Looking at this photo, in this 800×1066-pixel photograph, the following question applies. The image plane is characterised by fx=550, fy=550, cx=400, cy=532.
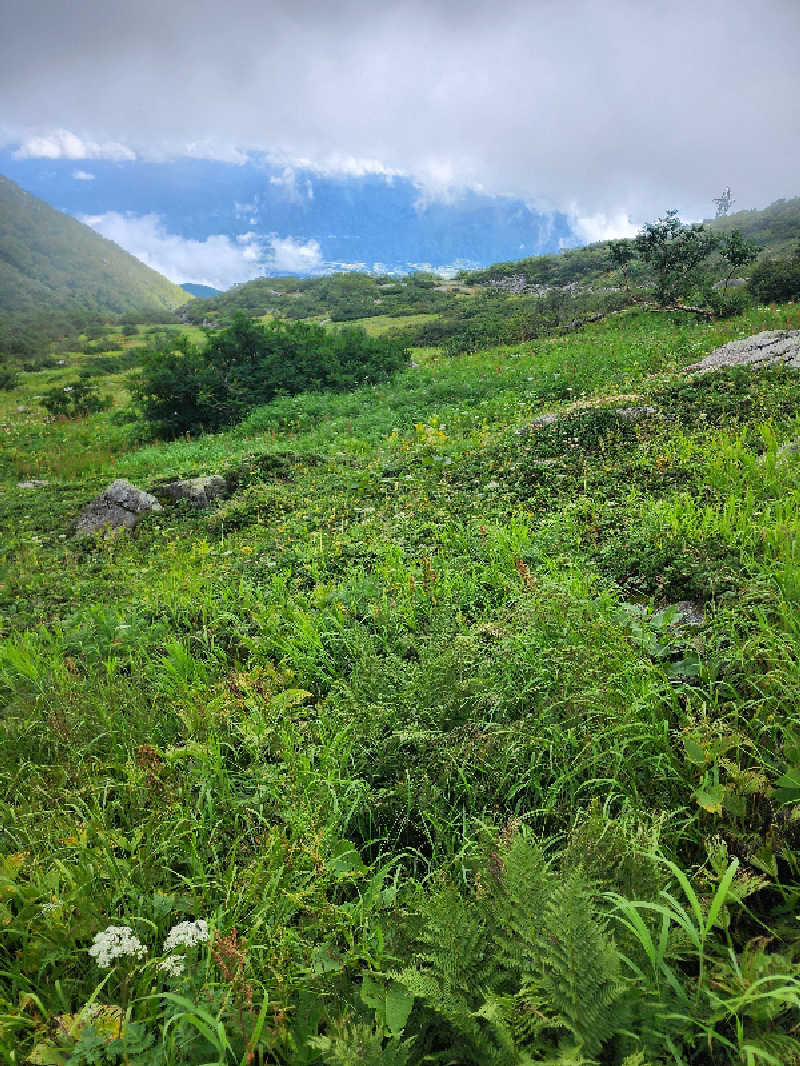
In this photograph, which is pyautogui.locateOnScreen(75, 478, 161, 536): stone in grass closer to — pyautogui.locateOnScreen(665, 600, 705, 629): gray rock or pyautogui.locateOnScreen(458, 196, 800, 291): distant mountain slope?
pyautogui.locateOnScreen(665, 600, 705, 629): gray rock

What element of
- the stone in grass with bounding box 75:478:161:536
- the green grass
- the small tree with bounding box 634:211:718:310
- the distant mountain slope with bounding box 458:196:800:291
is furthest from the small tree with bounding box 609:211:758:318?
the distant mountain slope with bounding box 458:196:800:291

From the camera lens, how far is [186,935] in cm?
194

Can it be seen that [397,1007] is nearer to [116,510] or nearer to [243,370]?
[116,510]

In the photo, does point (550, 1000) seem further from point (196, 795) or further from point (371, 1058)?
point (196, 795)

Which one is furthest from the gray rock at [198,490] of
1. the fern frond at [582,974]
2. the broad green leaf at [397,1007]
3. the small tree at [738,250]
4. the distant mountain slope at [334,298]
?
the distant mountain slope at [334,298]

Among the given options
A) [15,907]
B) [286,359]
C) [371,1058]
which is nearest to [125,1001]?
[15,907]

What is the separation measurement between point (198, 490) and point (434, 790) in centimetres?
929

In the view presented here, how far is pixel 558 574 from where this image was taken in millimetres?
4578

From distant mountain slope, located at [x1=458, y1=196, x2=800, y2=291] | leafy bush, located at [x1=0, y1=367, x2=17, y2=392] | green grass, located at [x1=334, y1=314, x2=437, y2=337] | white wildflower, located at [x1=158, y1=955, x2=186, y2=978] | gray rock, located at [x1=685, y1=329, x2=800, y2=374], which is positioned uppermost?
distant mountain slope, located at [x1=458, y1=196, x2=800, y2=291]

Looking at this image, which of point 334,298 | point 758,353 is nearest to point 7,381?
point 758,353

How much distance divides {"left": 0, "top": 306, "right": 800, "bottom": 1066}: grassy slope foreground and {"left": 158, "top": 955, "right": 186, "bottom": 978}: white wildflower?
2cm

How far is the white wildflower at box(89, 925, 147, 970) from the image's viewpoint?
73.5 inches

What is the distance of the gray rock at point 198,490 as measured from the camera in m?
10.7

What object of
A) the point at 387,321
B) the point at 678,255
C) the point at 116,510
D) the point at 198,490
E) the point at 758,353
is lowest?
the point at 116,510
